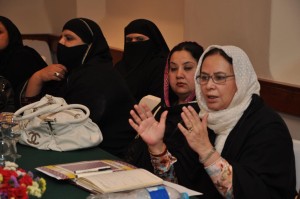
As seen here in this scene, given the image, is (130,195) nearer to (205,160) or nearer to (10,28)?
(205,160)

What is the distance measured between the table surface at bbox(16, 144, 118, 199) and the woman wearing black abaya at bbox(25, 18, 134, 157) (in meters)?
0.42

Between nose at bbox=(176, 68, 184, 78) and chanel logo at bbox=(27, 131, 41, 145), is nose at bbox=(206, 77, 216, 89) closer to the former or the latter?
nose at bbox=(176, 68, 184, 78)

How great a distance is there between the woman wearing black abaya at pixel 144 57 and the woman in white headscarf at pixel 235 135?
188cm

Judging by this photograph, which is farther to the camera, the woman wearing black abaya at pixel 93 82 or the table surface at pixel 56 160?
the woman wearing black abaya at pixel 93 82

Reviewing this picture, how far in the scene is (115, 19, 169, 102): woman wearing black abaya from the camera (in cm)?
427

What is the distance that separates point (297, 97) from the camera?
10.8 ft

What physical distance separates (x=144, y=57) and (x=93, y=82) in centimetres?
138

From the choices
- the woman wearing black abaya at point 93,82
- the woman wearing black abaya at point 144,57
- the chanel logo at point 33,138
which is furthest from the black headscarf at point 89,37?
the chanel logo at point 33,138

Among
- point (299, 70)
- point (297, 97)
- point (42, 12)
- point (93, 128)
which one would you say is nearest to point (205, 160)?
point (93, 128)

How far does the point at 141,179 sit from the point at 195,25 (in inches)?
95.2

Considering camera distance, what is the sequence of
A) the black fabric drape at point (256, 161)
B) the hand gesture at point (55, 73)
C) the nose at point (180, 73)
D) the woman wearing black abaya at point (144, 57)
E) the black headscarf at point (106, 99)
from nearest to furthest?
the black fabric drape at point (256, 161) < the nose at point (180, 73) < the black headscarf at point (106, 99) < the hand gesture at point (55, 73) < the woman wearing black abaya at point (144, 57)

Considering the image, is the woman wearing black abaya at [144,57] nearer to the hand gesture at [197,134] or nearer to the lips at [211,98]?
the lips at [211,98]

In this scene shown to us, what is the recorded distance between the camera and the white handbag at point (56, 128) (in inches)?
97.3

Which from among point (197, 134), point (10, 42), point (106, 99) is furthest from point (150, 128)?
point (10, 42)
